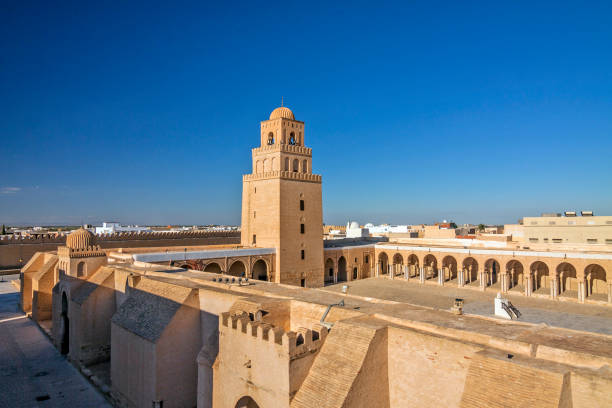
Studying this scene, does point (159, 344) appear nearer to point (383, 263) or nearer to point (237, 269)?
point (237, 269)

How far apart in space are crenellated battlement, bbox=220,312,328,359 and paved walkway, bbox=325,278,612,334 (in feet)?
39.5

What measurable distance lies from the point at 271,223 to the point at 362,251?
Result: 991cm

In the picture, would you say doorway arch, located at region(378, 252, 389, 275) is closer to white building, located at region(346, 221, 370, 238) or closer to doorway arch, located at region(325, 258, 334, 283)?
doorway arch, located at region(325, 258, 334, 283)

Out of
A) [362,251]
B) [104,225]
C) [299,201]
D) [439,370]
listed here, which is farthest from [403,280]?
[104,225]

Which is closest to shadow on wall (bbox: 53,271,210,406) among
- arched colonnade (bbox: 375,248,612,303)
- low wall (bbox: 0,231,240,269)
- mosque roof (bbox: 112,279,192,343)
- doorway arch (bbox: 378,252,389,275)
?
mosque roof (bbox: 112,279,192,343)

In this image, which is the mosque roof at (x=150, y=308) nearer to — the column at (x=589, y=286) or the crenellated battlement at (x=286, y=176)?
the crenellated battlement at (x=286, y=176)

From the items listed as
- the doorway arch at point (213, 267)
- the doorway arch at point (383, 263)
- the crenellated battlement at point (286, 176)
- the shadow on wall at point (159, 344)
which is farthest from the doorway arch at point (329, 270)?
the shadow on wall at point (159, 344)

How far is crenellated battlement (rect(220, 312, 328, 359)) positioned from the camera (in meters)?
7.91

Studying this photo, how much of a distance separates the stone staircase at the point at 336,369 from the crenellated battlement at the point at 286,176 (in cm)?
1835

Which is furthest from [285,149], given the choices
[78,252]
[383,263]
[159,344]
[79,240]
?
[159,344]

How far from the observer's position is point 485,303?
22.7 meters

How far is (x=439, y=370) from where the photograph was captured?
24.0 ft

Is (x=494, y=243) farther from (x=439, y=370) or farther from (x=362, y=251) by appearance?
(x=439, y=370)

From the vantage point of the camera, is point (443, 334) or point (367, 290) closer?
point (443, 334)
